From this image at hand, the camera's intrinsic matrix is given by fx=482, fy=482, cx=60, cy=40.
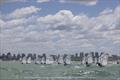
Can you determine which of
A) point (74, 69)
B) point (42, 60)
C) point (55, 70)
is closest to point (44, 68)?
point (55, 70)

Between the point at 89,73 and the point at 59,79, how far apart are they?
4.49 metres

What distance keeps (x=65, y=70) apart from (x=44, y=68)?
1.26 metres

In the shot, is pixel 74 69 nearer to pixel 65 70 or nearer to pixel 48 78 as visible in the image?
pixel 65 70

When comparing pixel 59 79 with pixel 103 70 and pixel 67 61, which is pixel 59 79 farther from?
pixel 103 70

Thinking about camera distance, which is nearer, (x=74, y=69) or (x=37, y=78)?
(x=37, y=78)

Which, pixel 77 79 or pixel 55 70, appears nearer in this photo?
pixel 77 79

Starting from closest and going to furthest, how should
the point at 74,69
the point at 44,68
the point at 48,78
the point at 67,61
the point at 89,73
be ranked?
the point at 48,78, the point at 67,61, the point at 44,68, the point at 89,73, the point at 74,69

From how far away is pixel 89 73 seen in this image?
71.8ft

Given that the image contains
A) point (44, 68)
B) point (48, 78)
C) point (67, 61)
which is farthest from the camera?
point (44, 68)

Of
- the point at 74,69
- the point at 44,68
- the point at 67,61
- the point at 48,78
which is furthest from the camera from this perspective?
the point at 74,69

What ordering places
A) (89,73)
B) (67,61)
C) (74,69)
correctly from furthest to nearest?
(74,69) → (89,73) → (67,61)

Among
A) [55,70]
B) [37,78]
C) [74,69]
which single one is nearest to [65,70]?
[55,70]

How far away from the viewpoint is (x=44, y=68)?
2053cm

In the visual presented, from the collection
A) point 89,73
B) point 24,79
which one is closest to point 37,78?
point 24,79
